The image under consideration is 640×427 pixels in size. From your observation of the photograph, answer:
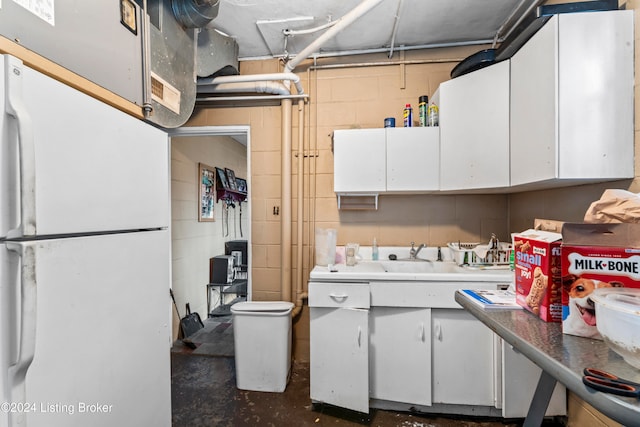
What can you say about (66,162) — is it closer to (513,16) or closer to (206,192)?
(206,192)

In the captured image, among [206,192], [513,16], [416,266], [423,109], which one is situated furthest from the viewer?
[206,192]

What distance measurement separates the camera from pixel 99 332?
2.87 ft

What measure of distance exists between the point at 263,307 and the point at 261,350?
30 centimetres

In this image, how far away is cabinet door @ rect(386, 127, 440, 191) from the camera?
192cm

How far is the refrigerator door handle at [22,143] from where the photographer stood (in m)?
0.65

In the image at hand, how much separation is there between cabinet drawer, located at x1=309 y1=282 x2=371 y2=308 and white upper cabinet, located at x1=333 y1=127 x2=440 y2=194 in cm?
73

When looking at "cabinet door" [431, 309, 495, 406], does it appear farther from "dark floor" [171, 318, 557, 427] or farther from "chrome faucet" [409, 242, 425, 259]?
"chrome faucet" [409, 242, 425, 259]

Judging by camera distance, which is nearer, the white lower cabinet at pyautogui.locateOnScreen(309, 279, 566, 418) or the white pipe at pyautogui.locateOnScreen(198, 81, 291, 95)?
the white lower cabinet at pyautogui.locateOnScreen(309, 279, 566, 418)

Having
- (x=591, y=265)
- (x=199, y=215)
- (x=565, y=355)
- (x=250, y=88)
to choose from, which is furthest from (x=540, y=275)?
(x=199, y=215)

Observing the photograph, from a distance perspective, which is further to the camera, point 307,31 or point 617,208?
point 307,31

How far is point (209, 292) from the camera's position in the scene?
3.29 metres

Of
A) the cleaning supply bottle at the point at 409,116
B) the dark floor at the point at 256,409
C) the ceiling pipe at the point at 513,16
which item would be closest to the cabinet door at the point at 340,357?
the dark floor at the point at 256,409

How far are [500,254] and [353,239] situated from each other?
107cm

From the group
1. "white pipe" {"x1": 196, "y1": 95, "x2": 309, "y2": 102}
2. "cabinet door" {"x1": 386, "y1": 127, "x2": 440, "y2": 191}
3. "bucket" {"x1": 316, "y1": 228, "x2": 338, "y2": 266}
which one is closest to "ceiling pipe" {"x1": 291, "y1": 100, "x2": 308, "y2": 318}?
"white pipe" {"x1": 196, "y1": 95, "x2": 309, "y2": 102}
